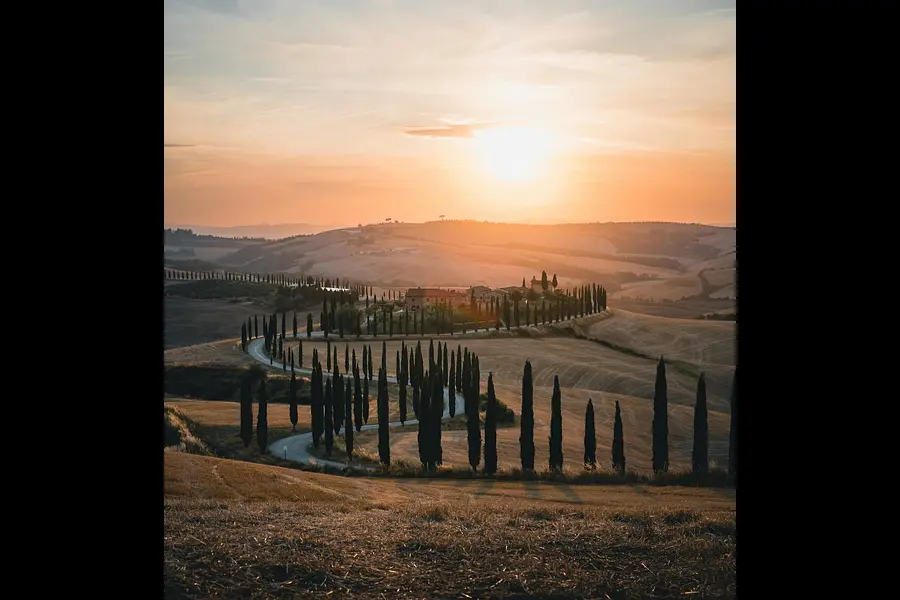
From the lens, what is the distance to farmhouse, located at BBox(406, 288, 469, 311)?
246 feet

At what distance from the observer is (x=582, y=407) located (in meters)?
45.0

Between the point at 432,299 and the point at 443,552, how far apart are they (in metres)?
71.7

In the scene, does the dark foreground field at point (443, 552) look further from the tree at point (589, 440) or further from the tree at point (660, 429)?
Result: the tree at point (660, 429)

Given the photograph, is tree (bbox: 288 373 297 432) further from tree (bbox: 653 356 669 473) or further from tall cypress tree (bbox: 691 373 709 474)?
tall cypress tree (bbox: 691 373 709 474)

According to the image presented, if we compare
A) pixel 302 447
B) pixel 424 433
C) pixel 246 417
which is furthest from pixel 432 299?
pixel 424 433

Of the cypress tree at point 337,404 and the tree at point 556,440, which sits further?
the cypress tree at point 337,404

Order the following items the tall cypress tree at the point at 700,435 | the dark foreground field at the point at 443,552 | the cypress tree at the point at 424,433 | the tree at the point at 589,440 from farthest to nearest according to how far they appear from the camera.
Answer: the tree at the point at 589,440 < the tall cypress tree at the point at 700,435 < the cypress tree at the point at 424,433 < the dark foreground field at the point at 443,552

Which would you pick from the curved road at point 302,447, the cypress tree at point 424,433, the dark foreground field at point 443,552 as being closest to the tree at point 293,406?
the curved road at point 302,447

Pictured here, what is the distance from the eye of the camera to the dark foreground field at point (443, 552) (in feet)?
20.0

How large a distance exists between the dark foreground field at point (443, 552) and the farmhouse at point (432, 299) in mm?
Answer: 64709

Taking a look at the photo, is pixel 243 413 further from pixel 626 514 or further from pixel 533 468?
pixel 626 514
